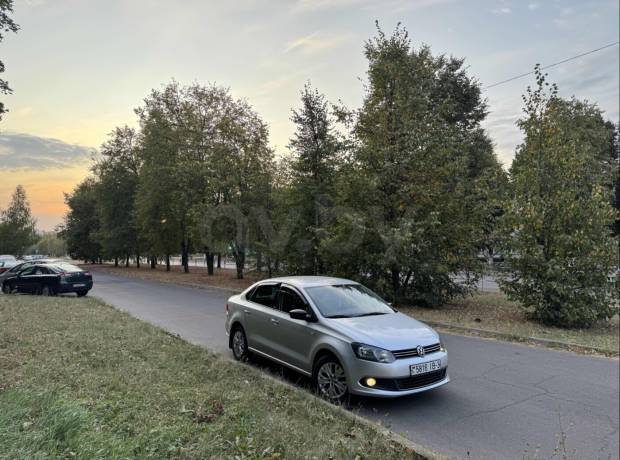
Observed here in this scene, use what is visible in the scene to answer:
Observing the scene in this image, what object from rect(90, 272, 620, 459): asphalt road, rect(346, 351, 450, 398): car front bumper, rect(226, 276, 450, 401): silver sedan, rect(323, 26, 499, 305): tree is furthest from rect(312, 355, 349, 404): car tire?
rect(323, 26, 499, 305): tree

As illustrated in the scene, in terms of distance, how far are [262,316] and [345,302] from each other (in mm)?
1434

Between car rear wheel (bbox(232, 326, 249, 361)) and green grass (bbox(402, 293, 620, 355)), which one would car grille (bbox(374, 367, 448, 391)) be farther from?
green grass (bbox(402, 293, 620, 355))

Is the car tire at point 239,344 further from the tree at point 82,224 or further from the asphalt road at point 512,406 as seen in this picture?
the tree at point 82,224

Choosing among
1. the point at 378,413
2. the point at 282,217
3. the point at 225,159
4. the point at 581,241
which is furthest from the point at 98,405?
the point at 225,159

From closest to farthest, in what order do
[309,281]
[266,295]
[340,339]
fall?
[340,339]
[309,281]
[266,295]

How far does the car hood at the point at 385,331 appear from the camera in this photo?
17.4 ft

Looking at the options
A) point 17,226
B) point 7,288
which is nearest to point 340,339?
point 7,288

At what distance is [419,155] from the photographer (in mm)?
13391

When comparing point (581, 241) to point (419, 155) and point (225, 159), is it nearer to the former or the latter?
point (419, 155)

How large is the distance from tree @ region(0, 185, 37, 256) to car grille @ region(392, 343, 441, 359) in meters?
75.6

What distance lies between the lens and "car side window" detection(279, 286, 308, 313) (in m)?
6.38

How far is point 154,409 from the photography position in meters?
4.56

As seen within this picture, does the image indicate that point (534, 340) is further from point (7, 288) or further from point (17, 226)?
point (17, 226)

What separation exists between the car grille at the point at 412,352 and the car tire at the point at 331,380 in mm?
697
